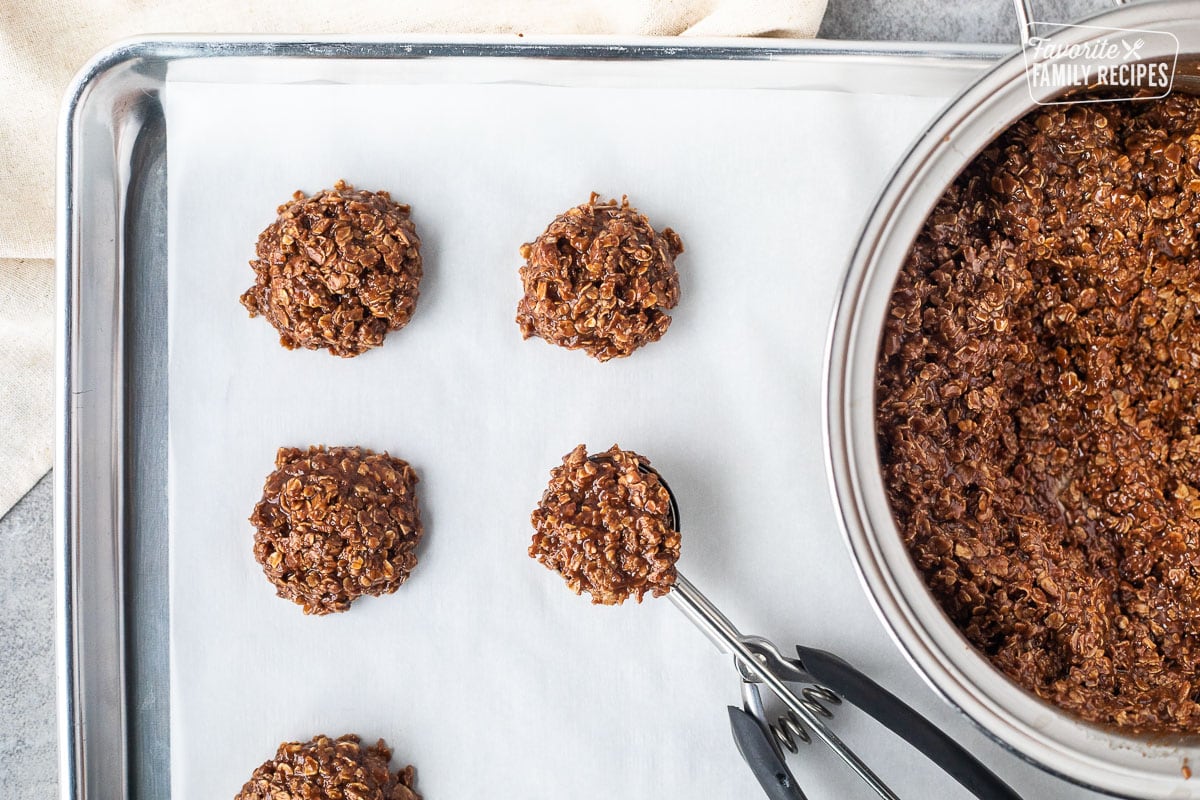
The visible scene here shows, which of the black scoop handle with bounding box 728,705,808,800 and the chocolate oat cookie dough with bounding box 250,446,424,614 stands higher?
the chocolate oat cookie dough with bounding box 250,446,424,614

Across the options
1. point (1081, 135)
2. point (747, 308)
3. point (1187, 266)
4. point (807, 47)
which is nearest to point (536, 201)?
point (747, 308)

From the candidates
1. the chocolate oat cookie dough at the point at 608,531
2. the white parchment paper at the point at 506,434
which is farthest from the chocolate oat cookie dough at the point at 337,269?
the chocolate oat cookie dough at the point at 608,531

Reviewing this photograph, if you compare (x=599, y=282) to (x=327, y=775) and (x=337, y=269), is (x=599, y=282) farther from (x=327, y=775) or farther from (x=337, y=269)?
(x=327, y=775)

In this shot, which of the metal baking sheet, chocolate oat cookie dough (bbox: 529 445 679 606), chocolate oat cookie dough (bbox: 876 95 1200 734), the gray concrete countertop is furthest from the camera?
the gray concrete countertop

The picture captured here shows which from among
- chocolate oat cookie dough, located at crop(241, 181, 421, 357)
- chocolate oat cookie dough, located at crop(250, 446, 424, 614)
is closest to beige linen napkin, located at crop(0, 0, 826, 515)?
chocolate oat cookie dough, located at crop(241, 181, 421, 357)

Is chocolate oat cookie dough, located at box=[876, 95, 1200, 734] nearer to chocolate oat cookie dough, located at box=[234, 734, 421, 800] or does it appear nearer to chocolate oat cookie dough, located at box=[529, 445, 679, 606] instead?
chocolate oat cookie dough, located at box=[529, 445, 679, 606]

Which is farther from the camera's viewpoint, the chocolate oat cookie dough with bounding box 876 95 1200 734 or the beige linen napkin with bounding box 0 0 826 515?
the beige linen napkin with bounding box 0 0 826 515
